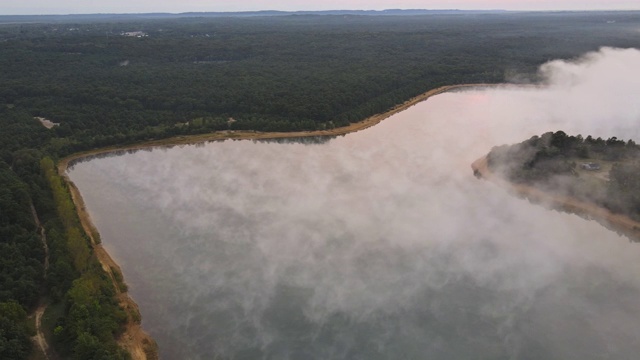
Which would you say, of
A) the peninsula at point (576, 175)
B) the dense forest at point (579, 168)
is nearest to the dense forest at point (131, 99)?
the dense forest at point (579, 168)

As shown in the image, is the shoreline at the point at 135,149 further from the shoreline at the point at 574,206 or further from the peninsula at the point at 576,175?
the shoreline at the point at 574,206

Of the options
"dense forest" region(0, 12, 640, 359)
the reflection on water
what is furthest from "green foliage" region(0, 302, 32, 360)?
the reflection on water

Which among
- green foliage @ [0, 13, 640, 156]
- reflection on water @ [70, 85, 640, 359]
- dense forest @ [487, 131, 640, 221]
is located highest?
green foliage @ [0, 13, 640, 156]

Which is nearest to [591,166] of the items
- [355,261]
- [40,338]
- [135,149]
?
[355,261]

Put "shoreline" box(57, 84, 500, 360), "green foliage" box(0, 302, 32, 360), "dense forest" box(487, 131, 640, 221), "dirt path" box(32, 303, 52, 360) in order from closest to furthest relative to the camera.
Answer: "green foliage" box(0, 302, 32, 360), "dirt path" box(32, 303, 52, 360), "shoreline" box(57, 84, 500, 360), "dense forest" box(487, 131, 640, 221)

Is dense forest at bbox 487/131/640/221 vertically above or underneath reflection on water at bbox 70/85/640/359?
above

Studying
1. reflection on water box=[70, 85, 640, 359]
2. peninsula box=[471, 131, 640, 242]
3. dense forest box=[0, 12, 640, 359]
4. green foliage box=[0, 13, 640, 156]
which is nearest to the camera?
reflection on water box=[70, 85, 640, 359]

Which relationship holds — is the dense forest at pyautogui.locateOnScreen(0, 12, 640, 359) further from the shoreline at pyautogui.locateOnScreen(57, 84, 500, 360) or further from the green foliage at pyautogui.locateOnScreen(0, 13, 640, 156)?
the shoreline at pyautogui.locateOnScreen(57, 84, 500, 360)
